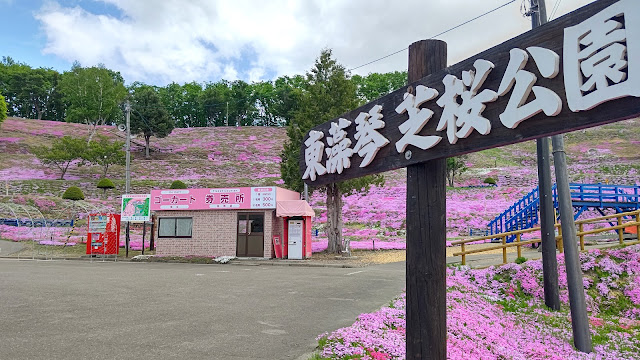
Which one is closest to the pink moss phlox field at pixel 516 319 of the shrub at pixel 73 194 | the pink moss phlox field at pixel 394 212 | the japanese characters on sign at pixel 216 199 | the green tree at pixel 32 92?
the japanese characters on sign at pixel 216 199

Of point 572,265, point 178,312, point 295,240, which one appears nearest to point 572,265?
point 572,265

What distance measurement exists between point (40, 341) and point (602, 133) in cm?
8054

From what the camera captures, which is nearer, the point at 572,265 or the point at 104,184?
the point at 572,265

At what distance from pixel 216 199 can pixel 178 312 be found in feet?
41.5

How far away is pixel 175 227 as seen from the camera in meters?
20.9

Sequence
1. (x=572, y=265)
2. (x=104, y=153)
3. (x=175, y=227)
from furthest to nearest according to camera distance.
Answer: (x=104, y=153), (x=175, y=227), (x=572, y=265)

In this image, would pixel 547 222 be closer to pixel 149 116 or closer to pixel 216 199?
pixel 216 199

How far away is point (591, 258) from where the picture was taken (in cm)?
1122

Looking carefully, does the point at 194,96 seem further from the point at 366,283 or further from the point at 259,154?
the point at 366,283

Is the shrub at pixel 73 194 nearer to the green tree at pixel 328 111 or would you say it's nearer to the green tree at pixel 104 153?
the green tree at pixel 104 153

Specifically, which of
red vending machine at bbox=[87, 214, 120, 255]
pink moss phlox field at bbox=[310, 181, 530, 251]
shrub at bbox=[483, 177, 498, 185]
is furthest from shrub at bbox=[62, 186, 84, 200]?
shrub at bbox=[483, 177, 498, 185]

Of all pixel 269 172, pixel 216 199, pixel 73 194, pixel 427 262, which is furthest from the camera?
pixel 269 172

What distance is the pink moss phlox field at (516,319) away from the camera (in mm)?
5637

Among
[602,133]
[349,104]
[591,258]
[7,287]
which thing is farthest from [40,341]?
[602,133]
